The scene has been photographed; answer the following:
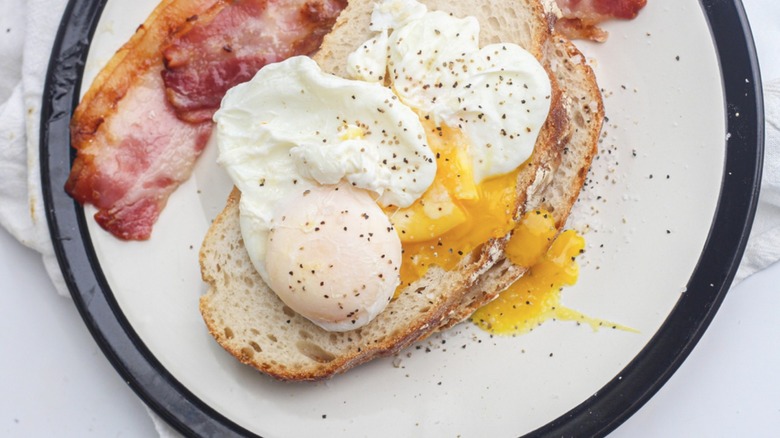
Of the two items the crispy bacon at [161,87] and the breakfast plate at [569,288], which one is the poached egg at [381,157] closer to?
the crispy bacon at [161,87]

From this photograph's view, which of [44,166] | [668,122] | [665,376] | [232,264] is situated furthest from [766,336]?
[44,166]

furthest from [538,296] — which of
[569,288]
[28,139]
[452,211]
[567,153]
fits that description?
[28,139]

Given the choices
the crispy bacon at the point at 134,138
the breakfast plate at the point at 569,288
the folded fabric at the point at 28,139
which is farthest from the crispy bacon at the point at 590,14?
the folded fabric at the point at 28,139

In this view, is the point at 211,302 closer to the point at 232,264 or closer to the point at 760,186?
the point at 232,264

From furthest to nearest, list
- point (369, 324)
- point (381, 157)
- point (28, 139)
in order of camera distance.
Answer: point (28, 139) → point (369, 324) → point (381, 157)

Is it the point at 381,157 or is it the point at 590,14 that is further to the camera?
the point at 590,14

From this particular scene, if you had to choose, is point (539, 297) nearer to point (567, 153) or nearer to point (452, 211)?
point (567, 153)
